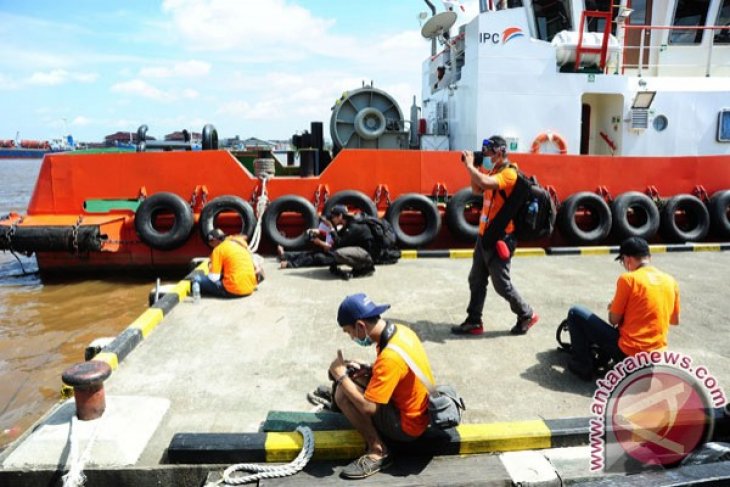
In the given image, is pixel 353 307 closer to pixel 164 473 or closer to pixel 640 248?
pixel 164 473

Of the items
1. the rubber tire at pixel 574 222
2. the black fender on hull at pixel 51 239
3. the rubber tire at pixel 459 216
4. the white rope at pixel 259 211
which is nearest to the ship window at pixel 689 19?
the rubber tire at pixel 574 222

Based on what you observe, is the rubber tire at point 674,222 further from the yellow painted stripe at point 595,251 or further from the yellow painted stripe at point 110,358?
the yellow painted stripe at point 110,358

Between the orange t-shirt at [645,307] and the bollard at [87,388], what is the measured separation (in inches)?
115

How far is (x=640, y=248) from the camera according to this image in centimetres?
330

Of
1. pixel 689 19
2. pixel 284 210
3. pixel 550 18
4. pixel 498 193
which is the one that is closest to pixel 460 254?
pixel 284 210

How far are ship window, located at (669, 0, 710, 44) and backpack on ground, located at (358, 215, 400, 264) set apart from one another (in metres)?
6.39

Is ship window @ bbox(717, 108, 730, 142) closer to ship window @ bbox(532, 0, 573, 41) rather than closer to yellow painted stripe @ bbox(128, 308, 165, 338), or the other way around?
ship window @ bbox(532, 0, 573, 41)

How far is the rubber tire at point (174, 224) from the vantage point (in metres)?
8.02

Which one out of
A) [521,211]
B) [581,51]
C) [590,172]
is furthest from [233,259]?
[581,51]

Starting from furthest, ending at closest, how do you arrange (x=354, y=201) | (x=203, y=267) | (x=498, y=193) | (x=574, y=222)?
1. (x=574, y=222)
2. (x=354, y=201)
3. (x=203, y=267)
4. (x=498, y=193)

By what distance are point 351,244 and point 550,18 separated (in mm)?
5825

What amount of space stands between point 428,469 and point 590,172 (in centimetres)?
698

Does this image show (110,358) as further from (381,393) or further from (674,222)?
(674,222)

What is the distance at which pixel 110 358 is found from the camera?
384 cm
